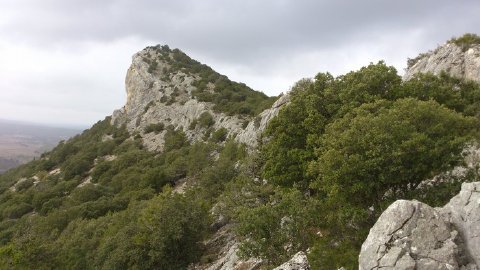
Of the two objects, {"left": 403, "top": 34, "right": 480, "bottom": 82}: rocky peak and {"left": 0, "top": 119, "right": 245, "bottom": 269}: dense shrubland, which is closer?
{"left": 0, "top": 119, "right": 245, "bottom": 269}: dense shrubland

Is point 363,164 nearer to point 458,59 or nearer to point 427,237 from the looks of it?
point 427,237

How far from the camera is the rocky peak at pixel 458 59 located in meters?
33.8

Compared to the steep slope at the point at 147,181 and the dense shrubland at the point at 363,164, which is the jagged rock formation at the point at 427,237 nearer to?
the dense shrubland at the point at 363,164

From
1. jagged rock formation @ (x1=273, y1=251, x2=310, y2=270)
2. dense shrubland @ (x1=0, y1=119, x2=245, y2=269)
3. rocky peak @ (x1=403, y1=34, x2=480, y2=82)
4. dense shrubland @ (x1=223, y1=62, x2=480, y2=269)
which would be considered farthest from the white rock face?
dense shrubland @ (x1=0, y1=119, x2=245, y2=269)

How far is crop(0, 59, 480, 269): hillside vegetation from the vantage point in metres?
18.5

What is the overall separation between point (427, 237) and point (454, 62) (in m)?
27.7

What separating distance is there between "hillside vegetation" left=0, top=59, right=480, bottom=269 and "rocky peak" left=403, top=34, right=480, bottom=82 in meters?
3.51

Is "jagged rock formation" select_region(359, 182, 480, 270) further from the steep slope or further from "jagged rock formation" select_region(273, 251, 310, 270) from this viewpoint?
the steep slope

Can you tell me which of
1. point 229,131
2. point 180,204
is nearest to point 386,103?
point 180,204

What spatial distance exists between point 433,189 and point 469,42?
937 inches

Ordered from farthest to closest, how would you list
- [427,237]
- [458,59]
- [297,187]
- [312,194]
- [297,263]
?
[458,59]
[312,194]
[297,187]
[297,263]
[427,237]

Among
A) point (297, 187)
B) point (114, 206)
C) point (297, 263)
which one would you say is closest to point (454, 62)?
point (297, 187)

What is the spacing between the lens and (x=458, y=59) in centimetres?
3550

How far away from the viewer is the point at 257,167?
36.5 meters
